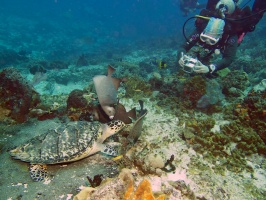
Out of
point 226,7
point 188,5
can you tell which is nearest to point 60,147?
point 226,7

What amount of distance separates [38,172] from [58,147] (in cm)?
60

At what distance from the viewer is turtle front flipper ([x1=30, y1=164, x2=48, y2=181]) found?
11.3 feet

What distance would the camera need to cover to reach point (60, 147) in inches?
142

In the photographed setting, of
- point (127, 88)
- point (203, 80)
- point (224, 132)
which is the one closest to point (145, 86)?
point (127, 88)

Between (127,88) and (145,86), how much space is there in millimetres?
753

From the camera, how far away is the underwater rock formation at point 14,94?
5250 mm

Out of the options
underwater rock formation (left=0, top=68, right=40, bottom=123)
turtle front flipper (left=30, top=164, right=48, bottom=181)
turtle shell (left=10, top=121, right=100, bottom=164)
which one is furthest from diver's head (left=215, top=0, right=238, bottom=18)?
turtle front flipper (left=30, top=164, right=48, bottom=181)

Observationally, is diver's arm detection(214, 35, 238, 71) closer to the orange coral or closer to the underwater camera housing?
the underwater camera housing

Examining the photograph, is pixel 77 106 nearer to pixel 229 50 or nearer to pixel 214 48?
pixel 214 48

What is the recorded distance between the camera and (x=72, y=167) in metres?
3.81

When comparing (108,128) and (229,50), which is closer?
(108,128)

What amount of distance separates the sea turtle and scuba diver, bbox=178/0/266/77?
3.83 meters

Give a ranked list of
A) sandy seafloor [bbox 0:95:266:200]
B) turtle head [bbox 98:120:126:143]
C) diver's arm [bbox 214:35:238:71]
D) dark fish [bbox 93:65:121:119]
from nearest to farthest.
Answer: sandy seafloor [bbox 0:95:266:200]
turtle head [bbox 98:120:126:143]
dark fish [bbox 93:65:121:119]
diver's arm [bbox 214:35:238:71]

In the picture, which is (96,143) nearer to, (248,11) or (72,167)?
(72,167)
